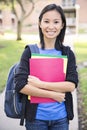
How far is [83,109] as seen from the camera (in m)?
7.10

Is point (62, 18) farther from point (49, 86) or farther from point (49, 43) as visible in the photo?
point (49, 86)

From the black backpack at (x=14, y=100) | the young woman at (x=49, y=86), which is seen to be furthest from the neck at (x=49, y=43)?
the black backpack at (x=14, y=100)

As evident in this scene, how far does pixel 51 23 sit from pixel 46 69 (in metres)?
0.42

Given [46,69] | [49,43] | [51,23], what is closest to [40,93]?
[46,69]

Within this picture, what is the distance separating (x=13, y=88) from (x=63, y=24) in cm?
74

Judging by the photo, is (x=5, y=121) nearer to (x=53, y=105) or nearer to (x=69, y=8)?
(x=53, y=105)

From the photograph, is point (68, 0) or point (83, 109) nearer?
point (83, 109)

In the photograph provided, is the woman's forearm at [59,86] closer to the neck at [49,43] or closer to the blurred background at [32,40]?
the neck at [49,43]

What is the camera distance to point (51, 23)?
3.34m

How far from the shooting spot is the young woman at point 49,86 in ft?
10.6

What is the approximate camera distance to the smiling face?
11.0ft

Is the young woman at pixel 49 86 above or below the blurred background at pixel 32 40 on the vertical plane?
above

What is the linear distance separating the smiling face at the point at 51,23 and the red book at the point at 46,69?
0.25 meters

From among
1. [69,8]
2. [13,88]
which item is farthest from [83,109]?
[69,8]
